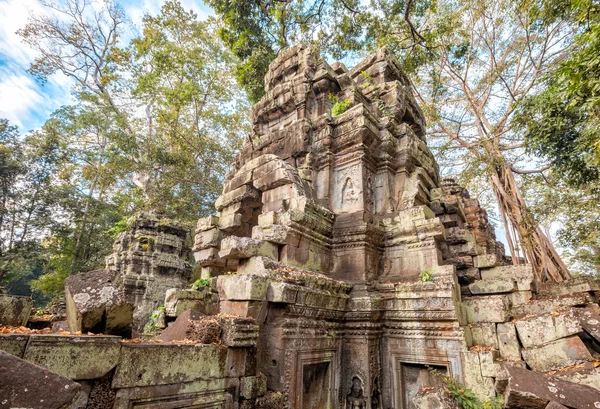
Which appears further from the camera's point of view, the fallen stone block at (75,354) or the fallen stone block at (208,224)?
the fallen stone block at (208,224)

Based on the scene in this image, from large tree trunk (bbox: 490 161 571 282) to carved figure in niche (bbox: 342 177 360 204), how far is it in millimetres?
6307

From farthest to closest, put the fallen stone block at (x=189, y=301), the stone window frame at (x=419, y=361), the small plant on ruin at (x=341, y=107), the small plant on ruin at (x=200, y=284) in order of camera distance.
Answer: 1. the small plant on ruin at (x=341, y=107)
2. the small plant on ruin at (x=200, y=284)
3. the fallen stone block at (x=189, y=301)
4. the stone window frame at (x=419, y=361)

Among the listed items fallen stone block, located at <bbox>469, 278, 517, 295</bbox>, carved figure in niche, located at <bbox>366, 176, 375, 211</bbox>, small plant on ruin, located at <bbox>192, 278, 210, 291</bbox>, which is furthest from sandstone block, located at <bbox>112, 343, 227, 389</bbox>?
fallen stone block, located at <bbox>469, 278, 517, 295</bbox>

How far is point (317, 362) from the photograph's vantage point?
4.19m

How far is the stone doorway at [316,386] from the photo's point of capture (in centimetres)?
413

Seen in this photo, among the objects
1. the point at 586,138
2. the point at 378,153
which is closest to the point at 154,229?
the point at 378,153

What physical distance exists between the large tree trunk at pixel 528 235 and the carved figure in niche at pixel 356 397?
7.25m

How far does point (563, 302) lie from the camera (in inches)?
183

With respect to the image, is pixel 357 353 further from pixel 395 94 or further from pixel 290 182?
pixel 395 94

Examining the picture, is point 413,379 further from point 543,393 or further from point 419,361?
point 543,393

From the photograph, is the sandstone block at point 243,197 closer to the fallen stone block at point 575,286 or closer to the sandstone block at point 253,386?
the sandstone block at point 253,386

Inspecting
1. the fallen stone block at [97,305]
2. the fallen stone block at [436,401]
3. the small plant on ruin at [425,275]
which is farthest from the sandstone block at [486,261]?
the fallen stone block at [97,305]

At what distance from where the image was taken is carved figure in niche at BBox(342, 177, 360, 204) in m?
6.05

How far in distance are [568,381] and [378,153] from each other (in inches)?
178
